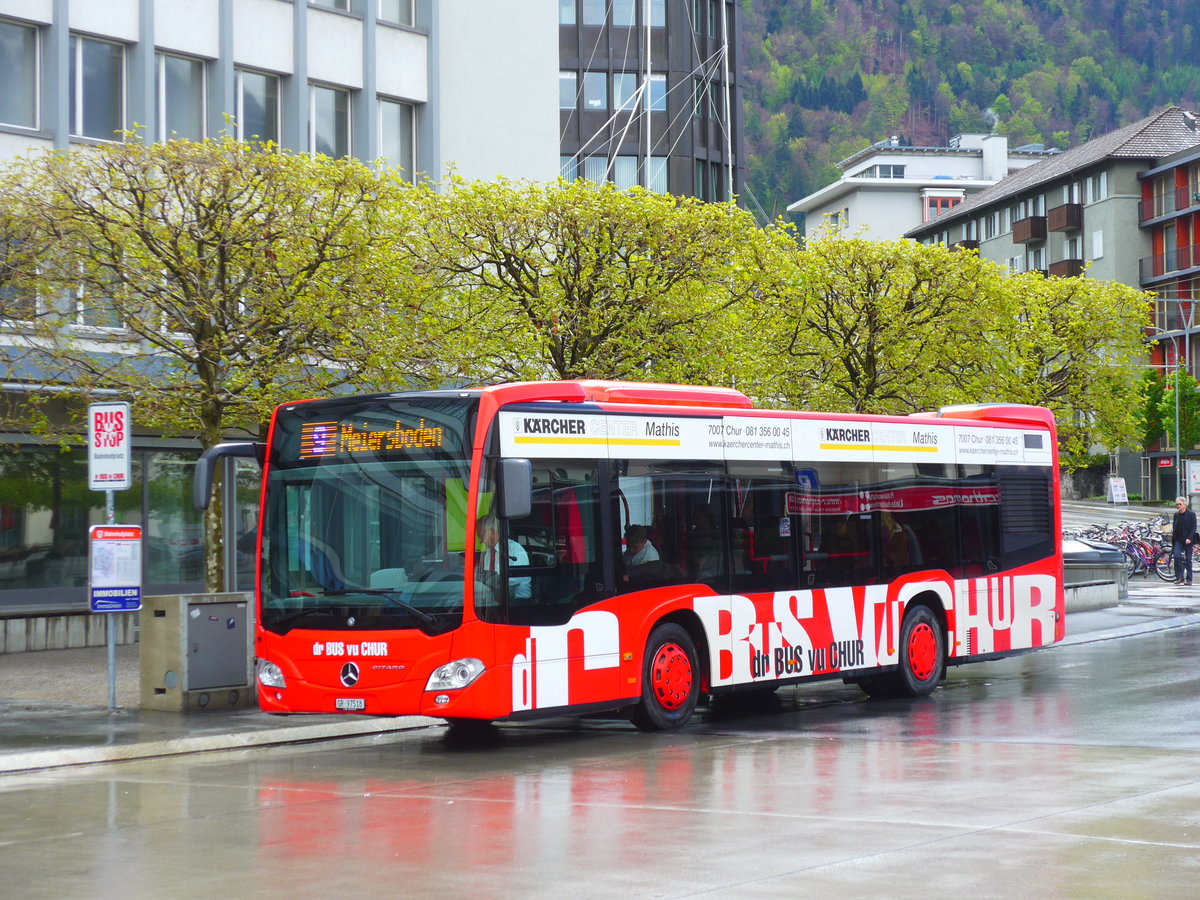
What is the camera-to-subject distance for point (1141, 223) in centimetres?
8788

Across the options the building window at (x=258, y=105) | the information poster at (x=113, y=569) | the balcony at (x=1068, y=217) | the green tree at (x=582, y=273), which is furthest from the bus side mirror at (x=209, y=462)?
the balcony at (x=1068, y=217)

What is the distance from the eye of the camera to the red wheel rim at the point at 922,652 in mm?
17125

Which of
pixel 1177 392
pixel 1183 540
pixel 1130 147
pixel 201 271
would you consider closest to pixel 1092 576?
pixel 1183 540

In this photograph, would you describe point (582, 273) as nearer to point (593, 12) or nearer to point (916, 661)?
point (916, 661)

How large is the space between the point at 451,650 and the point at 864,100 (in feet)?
588

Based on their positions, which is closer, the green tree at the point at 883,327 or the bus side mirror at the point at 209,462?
the bus side mirror at the point at 209,462

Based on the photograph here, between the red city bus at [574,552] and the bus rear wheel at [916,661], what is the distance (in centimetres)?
4

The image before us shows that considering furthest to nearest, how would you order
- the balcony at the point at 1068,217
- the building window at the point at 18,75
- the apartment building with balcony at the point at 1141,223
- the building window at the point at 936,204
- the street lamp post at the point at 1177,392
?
1. the building window at the point at 936,204
2. the balcony at the point at 1068,217
3. the apartment building with balcony at the point at 1141,223
4. the street lamp post at the point at 1177,392
5. the building window at the point at 18,75

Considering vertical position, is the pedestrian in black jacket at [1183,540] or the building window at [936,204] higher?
the building window at [936,204]

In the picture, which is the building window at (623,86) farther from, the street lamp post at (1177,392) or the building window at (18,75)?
the building window at (18,75)

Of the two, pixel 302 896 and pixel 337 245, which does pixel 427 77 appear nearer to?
pixel 337 245

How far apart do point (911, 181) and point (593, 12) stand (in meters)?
67.9

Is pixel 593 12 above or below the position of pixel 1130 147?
above

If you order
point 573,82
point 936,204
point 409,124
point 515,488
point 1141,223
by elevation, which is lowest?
point 515,488
